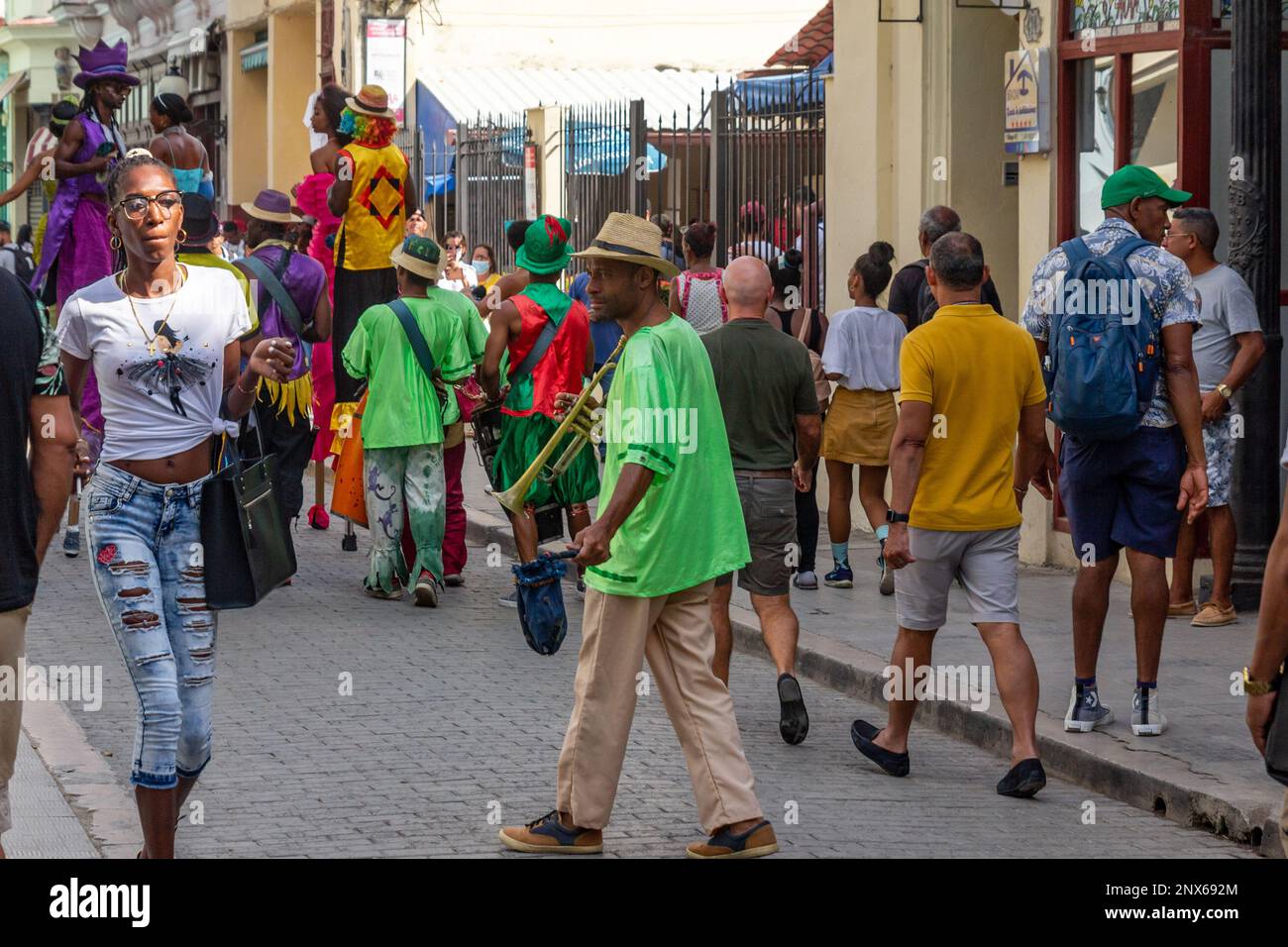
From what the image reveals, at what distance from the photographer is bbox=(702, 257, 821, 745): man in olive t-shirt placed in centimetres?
805

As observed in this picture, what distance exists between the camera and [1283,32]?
10867 mm

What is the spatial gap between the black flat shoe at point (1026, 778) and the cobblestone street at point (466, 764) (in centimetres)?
7

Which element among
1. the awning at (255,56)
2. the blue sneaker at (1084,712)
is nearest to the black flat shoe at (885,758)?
the blue sneaker at (1084,712)

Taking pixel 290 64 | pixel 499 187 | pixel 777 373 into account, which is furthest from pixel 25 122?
pixel 777 373

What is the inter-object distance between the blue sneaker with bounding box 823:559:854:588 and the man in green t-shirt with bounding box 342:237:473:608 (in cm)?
221

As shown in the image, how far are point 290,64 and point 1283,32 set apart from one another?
20607 mm

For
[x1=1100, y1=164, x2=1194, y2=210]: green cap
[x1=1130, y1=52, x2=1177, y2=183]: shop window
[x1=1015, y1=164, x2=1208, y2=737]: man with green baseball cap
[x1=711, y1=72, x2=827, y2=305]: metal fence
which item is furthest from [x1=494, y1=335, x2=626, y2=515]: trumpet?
[x1=711, y1=72, x2=827, y2=305]: metal fence

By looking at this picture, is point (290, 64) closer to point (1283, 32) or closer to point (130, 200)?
point (1283, 32)

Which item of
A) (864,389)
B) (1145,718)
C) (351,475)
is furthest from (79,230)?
(1145,718)

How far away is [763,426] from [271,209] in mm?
4671

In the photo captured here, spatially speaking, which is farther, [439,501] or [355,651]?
[439,501]

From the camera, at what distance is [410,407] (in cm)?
1091

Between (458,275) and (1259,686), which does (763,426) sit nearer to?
(1259,686)

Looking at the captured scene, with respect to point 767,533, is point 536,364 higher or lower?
higher
